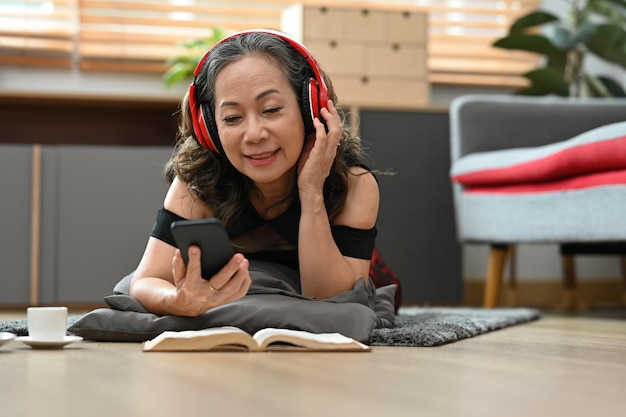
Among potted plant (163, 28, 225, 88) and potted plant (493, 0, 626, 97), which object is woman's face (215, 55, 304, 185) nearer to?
potted plant (163, 28, 225, 88)

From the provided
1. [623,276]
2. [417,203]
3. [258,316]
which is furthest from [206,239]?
[623,276]

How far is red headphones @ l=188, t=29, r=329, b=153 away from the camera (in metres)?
1.41

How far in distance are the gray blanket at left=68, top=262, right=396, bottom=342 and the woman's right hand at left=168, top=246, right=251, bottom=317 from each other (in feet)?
0.22

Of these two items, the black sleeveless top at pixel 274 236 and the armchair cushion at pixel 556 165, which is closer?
the black sleeveless top at pixel 274 236

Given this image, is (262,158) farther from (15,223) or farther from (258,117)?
(15,223)

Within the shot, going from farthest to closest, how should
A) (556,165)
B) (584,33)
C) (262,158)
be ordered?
(584,33)
(556,165)
(262,158)

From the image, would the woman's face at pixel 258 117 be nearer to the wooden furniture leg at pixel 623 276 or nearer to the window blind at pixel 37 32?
the window blind at pixel 37 32

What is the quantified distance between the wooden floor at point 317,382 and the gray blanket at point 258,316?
48 millimetres

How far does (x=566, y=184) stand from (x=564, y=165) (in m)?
0.07

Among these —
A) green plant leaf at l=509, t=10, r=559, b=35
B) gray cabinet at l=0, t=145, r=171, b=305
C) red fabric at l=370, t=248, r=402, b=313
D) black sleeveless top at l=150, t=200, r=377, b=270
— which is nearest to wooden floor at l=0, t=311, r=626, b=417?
black sleeveless top at l=150, t=200, r=377, b=270

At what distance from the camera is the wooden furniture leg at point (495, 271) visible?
2.54 m

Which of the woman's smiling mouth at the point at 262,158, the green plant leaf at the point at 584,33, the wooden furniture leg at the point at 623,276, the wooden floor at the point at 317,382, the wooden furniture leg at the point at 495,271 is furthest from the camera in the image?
the wooden furniture leg at the point at 623,276

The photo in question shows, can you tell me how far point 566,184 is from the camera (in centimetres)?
217

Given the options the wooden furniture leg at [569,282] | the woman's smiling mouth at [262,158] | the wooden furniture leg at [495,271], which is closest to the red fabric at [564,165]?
the wooden furniture leg at [495,271]
